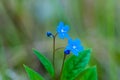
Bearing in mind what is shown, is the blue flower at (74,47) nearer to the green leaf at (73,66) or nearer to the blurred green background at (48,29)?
the green leaf at (73,66)

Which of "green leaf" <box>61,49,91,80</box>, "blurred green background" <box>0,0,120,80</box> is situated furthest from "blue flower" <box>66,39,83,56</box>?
"blurred green background" <box>0,0,120,80</box>

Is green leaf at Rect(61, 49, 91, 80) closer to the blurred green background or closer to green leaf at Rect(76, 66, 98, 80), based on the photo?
green leaf at Rect(76, 66, 98, 80)

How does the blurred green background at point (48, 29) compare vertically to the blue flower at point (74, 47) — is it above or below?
above

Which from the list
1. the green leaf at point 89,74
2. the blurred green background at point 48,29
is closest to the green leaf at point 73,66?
the green leaf at point 89,74

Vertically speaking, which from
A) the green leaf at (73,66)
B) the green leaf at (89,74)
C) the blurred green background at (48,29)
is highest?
the blurred green background at (48,29)

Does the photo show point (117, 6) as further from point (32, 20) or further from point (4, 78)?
point (4, 78)

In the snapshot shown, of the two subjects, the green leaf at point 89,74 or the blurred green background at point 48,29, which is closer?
the green leaf at point 89,74

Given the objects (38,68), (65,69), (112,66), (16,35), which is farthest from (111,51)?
(65,69)
